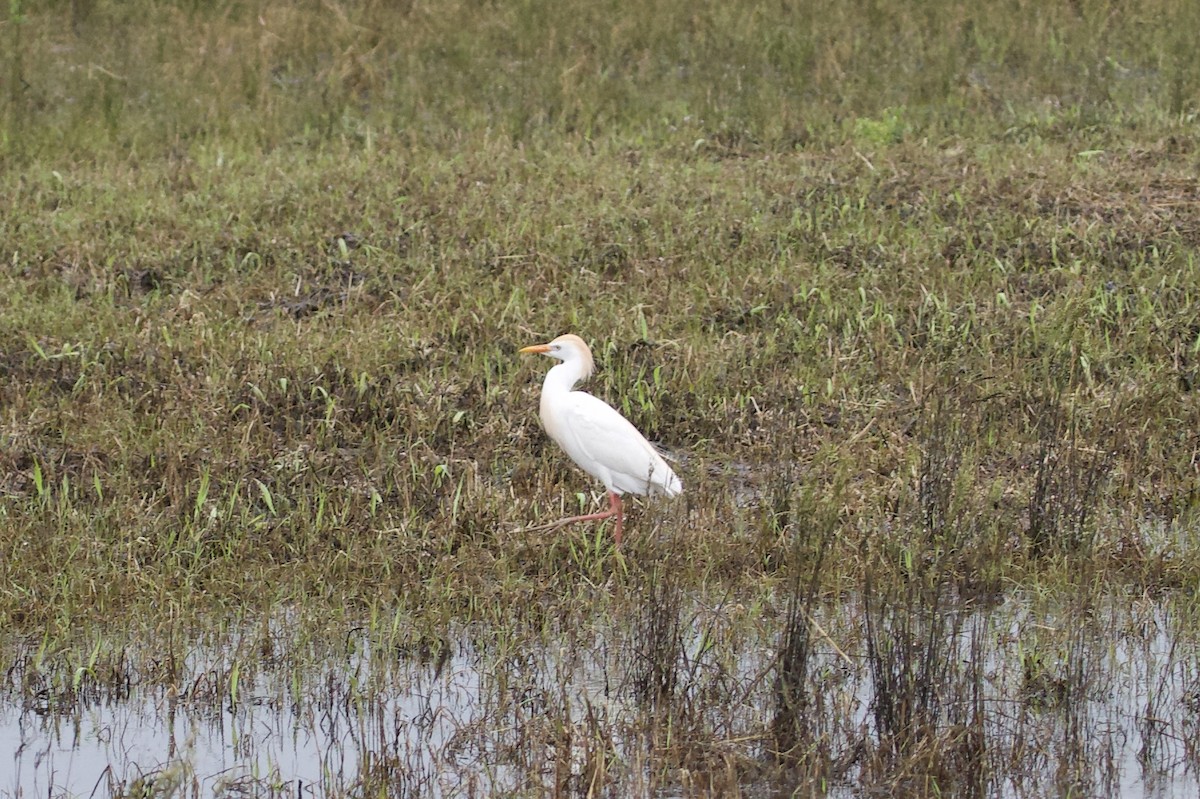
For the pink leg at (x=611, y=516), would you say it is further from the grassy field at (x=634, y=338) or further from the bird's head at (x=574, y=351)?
the bird's head at (x=574, y=351)

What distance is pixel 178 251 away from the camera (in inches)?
339

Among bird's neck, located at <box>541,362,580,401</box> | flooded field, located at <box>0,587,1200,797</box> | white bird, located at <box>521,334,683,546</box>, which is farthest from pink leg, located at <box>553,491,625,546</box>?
flooded field, located at <box>0,587,1200,797</box>

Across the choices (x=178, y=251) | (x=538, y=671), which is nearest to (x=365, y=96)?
(x=178, y=251)

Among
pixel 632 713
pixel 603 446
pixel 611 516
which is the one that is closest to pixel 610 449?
pixel 603 446

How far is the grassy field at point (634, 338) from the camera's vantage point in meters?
5.11

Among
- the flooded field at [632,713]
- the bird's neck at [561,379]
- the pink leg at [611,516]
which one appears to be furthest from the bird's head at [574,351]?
the flooded field at [632,713]

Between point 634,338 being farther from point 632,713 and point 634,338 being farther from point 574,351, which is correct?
point 632,713

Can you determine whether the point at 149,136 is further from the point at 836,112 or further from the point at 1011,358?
the point at 1011,358

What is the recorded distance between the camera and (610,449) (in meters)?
6.01

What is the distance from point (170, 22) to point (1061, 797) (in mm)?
9784

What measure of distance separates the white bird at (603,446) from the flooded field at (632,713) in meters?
0.84

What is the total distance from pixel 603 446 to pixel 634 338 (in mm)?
1649

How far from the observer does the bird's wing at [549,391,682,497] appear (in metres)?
6.02

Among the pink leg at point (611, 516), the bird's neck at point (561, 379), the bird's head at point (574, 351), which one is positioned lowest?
the pink leg at point (611, 516)
